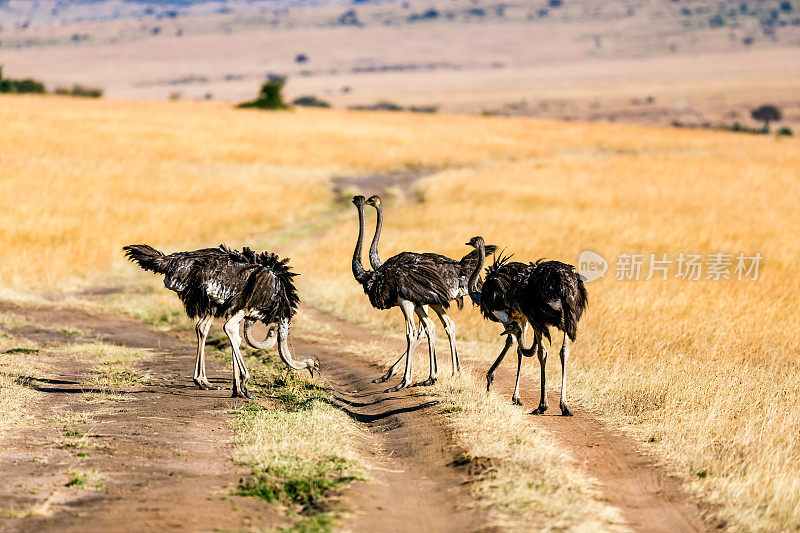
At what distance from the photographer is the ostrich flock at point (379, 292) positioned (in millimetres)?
10375

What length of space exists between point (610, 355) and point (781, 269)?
29.7ft

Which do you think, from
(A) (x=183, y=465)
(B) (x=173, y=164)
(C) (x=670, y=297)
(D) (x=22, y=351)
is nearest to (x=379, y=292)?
(A) (x=183, y=465)

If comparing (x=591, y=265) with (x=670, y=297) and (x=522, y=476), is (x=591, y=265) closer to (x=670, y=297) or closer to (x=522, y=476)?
(x=670, y=297)

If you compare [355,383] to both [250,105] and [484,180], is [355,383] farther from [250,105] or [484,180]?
[250,105]

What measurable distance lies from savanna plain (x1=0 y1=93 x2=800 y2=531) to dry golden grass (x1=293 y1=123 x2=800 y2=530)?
5cm

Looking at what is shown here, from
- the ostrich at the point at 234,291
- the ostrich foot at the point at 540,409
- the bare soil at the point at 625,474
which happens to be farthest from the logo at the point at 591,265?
the ostrich at the point at 234,291

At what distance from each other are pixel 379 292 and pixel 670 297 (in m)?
7.85

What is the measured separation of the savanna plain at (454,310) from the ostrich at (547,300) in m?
0.64

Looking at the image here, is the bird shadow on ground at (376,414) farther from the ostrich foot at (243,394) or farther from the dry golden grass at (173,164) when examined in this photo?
the dry golden grass at (173,164)

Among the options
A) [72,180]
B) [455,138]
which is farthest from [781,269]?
[455,138]

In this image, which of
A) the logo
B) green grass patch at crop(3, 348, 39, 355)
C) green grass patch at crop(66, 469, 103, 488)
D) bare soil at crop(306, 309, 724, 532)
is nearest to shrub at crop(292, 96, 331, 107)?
the logo

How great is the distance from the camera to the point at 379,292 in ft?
37.3

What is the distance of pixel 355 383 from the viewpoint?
12.2m

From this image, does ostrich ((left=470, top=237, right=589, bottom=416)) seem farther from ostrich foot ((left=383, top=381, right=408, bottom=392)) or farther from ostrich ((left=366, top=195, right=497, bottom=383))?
ostrich foot ((left=383, top=381, right=408, bottom=392))
